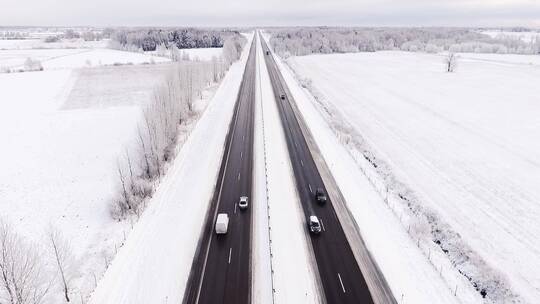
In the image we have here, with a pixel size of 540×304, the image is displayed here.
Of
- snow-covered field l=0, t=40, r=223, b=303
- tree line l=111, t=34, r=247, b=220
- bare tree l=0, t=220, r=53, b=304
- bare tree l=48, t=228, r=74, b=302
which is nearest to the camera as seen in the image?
bare tree l=0, t=220, r=53, b=304

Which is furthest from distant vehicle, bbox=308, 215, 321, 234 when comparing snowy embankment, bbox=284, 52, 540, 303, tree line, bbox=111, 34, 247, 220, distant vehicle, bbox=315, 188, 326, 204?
tree line, bbox=111, 34, 247, 220

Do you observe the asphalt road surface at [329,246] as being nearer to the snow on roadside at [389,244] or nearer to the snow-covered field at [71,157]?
the snow on roadside at [389,244]

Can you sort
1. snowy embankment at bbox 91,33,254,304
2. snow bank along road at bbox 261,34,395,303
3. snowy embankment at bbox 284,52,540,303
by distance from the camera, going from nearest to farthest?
snow bank along road at bbox 261,34,395,303, snowy embankment at bbox 91,33,254,304, snowy embankment at bbox 284,52,540,303

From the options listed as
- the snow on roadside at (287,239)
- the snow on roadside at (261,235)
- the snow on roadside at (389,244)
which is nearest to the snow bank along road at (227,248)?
the snow on roadside at (261,235)

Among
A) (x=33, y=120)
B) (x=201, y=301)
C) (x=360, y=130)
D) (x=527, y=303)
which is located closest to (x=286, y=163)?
(x=360, y=130)

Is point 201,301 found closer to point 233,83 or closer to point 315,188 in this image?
point 315,188

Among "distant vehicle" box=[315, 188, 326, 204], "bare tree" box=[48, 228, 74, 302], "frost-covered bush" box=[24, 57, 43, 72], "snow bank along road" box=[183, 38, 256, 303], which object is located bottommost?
"bare tree" box=[48, 228, 74, 302]

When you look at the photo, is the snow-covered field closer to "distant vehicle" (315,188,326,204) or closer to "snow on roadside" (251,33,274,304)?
"snow on roadside" (251,33,274,304)
